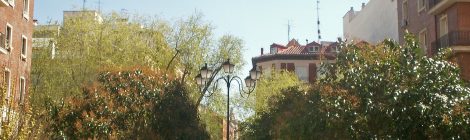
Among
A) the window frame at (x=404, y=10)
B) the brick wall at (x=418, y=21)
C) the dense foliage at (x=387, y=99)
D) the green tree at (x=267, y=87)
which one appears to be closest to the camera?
the dense foliage at (x=387, y=99)

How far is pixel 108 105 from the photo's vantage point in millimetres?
24922

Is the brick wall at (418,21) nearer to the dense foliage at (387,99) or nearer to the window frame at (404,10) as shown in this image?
the window frame at (404,10)

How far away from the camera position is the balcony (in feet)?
99.2

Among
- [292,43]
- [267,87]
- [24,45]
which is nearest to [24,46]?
[24,45]

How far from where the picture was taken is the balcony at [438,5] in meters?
30.2

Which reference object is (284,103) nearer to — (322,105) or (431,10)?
(322,105)

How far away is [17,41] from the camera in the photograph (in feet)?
96.3

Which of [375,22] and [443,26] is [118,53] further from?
[375,22]

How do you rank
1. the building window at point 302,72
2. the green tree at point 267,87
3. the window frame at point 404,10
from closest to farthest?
the window frame at point 404,10, the green tree at point 267,87, the building window at point 302,72

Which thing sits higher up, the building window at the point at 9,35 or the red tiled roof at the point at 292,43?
the red tiled roof at the point at 292,43

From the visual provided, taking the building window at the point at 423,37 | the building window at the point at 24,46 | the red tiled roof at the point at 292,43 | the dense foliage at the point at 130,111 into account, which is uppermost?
the red tiled roof at the point at 292,43

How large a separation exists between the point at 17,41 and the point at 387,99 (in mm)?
16905

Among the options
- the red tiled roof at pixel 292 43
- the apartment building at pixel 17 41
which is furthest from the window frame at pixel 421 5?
the red tiled roof at pixel 292 43

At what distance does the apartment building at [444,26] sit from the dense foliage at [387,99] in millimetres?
8497
